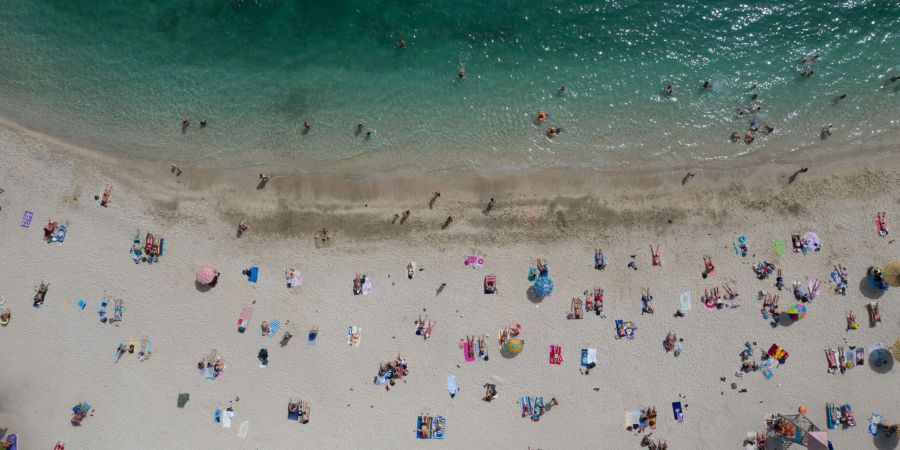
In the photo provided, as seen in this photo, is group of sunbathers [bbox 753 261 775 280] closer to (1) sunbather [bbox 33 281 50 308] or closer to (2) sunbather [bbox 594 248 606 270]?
(2) sunbather [bbox 594 248 606 270]

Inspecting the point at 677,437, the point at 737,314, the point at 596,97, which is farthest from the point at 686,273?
the point at 596,97

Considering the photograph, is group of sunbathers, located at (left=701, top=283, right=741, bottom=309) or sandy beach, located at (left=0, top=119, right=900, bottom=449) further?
group of sunbathers, located at (left=701, top=283, right=741, bottom=309)

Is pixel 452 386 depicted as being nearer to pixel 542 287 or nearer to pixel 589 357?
pixel 542 287

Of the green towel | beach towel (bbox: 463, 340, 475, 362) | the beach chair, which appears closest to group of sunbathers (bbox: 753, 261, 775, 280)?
the green towel

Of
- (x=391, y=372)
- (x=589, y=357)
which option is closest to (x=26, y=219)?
(x=391, y=372)

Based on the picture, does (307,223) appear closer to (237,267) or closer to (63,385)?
(237,267)

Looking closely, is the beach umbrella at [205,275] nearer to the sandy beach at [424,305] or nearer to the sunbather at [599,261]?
the sandy beach at [424,305]
